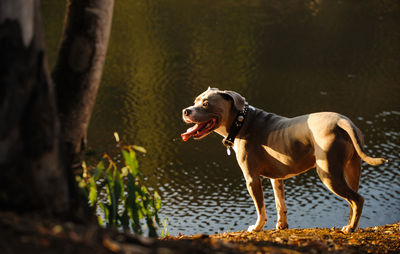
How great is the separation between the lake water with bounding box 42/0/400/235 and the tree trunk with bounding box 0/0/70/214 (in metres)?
1.39

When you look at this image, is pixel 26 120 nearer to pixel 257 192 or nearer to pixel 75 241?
pixel 75 241

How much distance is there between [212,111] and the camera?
17.0 feet

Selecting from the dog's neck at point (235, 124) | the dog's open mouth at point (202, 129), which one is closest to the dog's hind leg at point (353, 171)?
the dog's neck at point (235, 124)

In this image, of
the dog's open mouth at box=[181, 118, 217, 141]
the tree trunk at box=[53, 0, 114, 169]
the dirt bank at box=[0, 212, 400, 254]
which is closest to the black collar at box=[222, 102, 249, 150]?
the dog's open mouth at box=[181, 118, 217, 141]

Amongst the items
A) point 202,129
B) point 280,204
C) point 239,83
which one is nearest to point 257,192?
point 280,204

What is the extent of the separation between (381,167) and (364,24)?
48.8 ft

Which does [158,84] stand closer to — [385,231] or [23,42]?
[385,231]

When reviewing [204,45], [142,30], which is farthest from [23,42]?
[142,30]

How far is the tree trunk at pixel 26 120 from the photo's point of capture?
8.67 ft

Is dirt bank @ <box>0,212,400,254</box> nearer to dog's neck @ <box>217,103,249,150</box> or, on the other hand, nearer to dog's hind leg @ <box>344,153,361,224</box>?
dog's hind leg @ <box>344,153,361,224</box>

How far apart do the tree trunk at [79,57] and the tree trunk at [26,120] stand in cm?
65

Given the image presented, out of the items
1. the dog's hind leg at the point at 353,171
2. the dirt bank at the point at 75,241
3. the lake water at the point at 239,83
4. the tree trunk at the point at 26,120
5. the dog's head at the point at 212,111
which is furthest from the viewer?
the lake water at the point at 239,83

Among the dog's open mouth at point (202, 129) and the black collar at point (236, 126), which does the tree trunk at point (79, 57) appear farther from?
the black collar at point (236, 126)

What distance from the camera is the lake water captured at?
8734 millimetres
